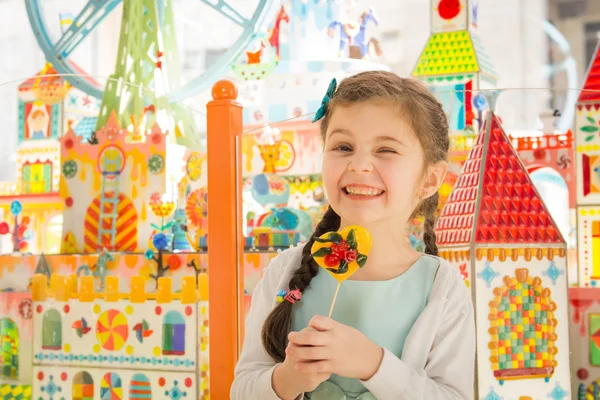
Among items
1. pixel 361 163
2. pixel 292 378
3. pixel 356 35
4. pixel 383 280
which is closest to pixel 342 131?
pixel 361 163

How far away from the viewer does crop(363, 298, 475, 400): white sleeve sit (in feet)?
2.65

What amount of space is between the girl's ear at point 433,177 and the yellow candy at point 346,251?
13 cm

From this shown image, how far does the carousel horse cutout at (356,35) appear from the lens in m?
2.67

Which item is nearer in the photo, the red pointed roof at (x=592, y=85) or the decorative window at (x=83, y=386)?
the red pointed roof at (x=592, y=85)

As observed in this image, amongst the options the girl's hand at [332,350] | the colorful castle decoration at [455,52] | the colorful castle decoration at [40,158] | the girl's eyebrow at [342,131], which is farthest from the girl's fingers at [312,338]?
the colorful castle decoration at [455,52]

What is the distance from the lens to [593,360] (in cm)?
114

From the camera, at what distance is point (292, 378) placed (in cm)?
82

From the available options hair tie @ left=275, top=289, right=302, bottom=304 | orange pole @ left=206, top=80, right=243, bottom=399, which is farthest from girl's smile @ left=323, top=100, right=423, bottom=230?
orange pole @ left=206, top=80, right=243, bottom=399

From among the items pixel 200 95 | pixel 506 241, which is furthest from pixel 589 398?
pixel 200 95

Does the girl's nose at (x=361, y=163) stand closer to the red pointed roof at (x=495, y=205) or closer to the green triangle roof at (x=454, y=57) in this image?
the red pointed roof at (x=495, y=205)

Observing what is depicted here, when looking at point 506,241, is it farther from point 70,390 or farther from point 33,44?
point 33,44

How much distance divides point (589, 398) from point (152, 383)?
2.71 ft

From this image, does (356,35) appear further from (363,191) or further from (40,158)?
(363,191)

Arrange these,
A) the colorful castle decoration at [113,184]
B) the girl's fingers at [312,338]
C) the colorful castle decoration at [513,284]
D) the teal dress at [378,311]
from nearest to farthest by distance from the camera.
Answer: the girl's fingers at [312,338] → the teal dress at [378,311] → the colorful castle decoration at [513,284] → the colorful castle decoration at [113,184]
